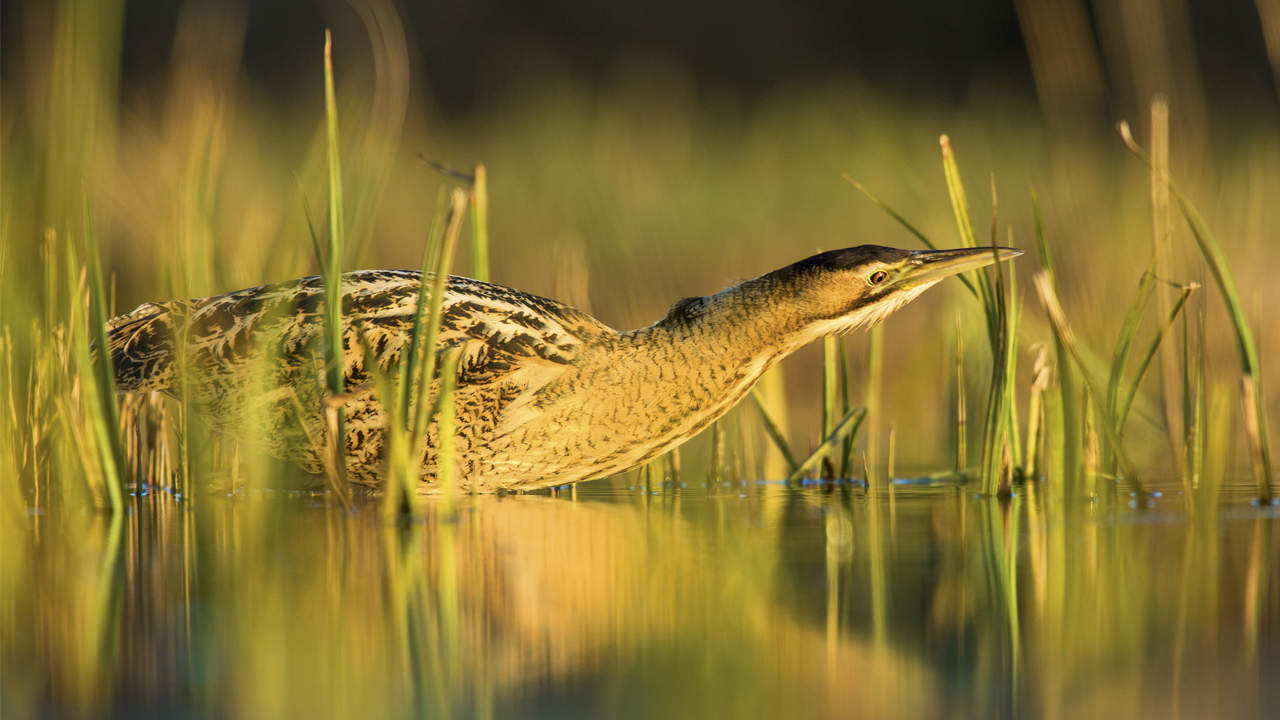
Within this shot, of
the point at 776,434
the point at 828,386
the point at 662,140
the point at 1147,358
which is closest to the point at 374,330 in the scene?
the point at 776,434

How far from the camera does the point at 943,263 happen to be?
292 cm

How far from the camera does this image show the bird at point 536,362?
2.92 metres

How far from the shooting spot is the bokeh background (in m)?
2.85

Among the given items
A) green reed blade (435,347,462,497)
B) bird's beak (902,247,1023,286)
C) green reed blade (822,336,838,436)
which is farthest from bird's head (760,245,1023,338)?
green reed blade (435,347,462,497)

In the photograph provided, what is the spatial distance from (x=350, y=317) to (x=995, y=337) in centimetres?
127

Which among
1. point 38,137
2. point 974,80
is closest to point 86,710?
point 38,137

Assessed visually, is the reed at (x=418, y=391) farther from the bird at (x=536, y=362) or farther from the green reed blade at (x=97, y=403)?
the green reed blade at (x=97, y=403)

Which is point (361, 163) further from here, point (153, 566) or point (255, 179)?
point (255, 179)

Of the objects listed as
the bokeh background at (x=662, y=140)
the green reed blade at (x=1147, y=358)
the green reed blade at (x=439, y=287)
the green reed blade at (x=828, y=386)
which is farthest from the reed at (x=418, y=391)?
the green reed blade at (x=1147, y=358)

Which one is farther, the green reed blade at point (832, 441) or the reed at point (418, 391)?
the green reed blade at point (832, 441)

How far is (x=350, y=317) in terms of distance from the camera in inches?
117

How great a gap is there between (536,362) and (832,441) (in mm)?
668

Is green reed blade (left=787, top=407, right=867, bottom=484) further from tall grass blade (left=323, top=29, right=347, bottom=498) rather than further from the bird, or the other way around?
tall grass blade (left=323, top=29, right=347, bottom=498)

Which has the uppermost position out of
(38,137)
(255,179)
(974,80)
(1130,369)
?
(974,80)
